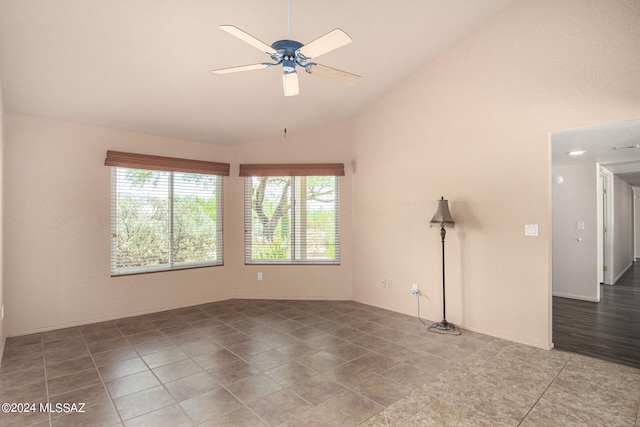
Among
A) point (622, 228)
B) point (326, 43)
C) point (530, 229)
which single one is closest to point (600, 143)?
point (530, 229)

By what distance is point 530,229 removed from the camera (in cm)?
343

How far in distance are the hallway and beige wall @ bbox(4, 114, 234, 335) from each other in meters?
5.11

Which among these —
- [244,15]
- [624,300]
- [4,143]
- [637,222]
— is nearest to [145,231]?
[4,143]

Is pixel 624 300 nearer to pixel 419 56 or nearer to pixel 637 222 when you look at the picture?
pixel 419 56

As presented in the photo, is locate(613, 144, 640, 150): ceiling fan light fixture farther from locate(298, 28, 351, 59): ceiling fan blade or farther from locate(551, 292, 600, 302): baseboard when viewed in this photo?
locate(298, 28, 351, 59): ceiling fan blade

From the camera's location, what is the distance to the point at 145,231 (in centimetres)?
461

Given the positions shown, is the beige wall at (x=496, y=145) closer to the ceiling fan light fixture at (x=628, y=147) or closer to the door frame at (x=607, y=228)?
the ceiling fan light fixture at (x=628, y=147)

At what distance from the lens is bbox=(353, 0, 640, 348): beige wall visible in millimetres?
2986

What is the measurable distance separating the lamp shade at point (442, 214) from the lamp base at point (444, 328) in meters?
1.20

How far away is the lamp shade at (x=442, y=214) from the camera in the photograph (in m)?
3.80

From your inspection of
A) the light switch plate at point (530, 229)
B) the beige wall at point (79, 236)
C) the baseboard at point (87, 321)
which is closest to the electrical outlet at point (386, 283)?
the beige wall at point (79, 236)

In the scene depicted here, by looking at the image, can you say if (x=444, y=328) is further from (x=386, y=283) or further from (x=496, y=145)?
(x=496, y=145)

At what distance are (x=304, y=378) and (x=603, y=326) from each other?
11.9ft

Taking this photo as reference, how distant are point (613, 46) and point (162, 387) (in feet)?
15.3
